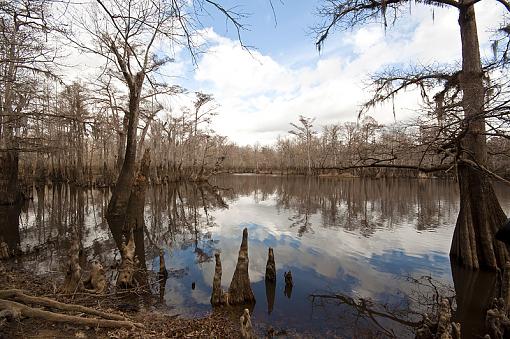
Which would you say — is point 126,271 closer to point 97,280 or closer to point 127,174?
point 97,280

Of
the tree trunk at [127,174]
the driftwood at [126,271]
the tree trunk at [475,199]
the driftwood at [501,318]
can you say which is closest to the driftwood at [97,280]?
the driftwood at [126,271]

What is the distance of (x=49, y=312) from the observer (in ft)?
12.5

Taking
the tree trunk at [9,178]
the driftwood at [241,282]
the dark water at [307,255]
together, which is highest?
the tree trunk at [9,178]

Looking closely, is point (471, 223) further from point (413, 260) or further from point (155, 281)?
point (155, 281)

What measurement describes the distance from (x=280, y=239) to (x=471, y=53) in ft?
27.5

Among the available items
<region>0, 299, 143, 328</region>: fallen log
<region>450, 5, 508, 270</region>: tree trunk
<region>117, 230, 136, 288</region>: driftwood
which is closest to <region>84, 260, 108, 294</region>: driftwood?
<region>117, 230, 136, 288</region>: driftwood

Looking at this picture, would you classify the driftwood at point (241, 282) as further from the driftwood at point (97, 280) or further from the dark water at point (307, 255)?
the driftwood at point (97, 280)

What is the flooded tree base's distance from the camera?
12.4 feet

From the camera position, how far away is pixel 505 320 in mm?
3859

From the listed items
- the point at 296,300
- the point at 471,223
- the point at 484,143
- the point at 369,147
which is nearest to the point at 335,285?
the point at 296,300

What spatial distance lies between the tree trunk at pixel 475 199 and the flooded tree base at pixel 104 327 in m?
6.48

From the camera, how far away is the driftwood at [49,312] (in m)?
3.66

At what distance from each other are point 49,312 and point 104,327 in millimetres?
729

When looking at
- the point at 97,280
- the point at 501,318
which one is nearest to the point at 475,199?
the point at 501,318
